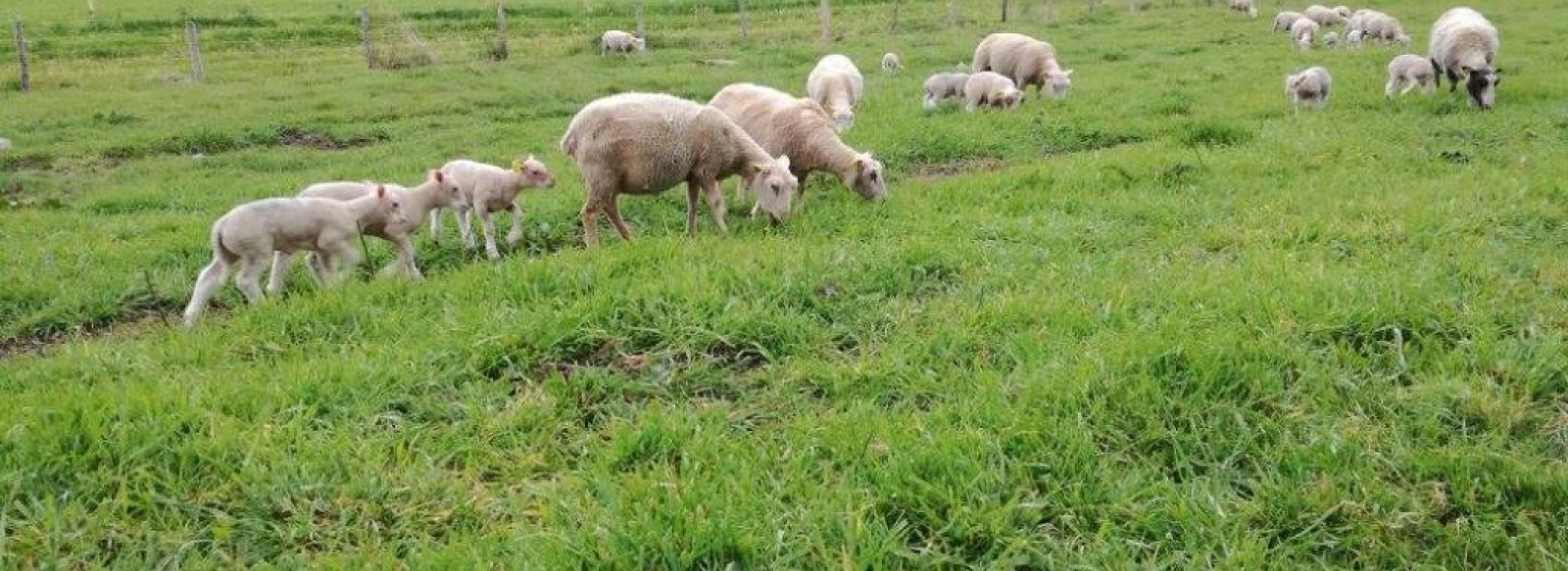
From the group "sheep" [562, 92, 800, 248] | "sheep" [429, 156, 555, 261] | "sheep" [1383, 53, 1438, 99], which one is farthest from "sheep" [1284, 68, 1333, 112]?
"sheep" [429, 156, 555, 261]

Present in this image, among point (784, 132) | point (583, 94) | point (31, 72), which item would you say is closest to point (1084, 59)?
point (583, 94)

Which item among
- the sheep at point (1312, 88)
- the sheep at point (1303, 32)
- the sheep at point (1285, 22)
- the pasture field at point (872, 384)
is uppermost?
the sheep at point (1285, 22)

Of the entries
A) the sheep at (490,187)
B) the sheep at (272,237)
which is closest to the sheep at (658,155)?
the sheep at (490,187)

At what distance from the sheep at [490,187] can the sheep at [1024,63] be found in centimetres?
987

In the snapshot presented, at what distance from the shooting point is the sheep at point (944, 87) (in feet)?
51.4

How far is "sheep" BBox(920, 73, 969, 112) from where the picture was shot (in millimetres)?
15680

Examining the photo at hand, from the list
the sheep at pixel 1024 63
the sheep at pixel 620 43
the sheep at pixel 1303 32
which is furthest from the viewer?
the sheep at pixel 620 43

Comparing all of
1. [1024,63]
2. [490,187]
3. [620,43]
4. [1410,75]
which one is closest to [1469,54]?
[1410,75]

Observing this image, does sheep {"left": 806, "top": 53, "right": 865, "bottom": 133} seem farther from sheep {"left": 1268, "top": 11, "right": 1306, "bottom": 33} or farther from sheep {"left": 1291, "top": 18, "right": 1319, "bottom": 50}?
sheep {"left": 1268, "top": 11, "right": 1306, "bottom": 33}

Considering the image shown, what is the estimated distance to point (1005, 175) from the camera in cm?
946

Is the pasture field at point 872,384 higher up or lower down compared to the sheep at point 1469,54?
lower down

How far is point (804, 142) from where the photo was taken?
9.57 m

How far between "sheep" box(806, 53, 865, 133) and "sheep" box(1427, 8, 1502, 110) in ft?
26.0

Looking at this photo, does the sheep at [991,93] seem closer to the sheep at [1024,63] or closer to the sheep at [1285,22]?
the sheep at [1024,63]
